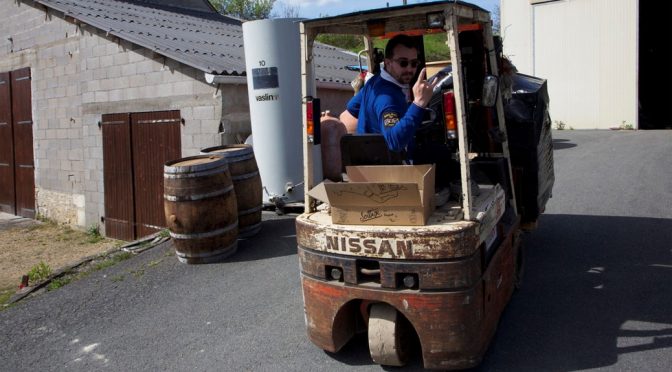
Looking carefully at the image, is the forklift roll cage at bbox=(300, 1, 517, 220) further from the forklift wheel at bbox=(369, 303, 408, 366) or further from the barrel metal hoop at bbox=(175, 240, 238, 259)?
the barrel metal hoop at bbox=(175, 240, 238, 259)

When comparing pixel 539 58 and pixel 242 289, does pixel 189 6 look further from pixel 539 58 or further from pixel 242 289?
pixel 242 289

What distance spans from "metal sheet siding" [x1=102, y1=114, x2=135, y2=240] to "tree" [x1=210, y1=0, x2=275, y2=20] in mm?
37826

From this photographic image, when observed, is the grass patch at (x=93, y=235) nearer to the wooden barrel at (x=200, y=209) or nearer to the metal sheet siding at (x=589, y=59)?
the wooden barrel at (x=200, y=209)

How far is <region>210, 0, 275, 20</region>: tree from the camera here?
48125mm

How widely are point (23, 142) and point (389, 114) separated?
14.4 meters

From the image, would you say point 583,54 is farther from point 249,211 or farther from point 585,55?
point 249,211

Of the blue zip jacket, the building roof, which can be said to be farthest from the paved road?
the building roof

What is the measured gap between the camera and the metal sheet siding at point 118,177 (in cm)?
1181

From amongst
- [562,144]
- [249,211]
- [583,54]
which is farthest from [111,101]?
[583,54]

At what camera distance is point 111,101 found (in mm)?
12109

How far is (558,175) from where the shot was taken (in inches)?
432

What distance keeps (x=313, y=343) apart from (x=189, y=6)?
1774 centimetres

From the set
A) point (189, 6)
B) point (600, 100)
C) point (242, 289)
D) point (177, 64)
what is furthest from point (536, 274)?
point (189, 6)

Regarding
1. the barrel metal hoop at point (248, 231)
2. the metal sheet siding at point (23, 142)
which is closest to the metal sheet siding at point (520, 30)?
the metal sheet siding at point (23, 142)
